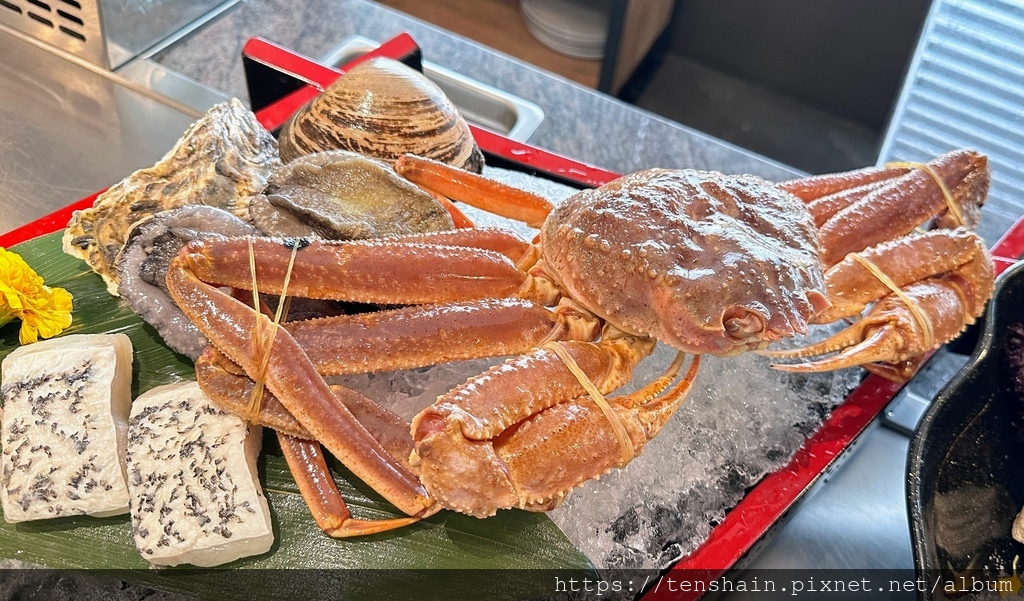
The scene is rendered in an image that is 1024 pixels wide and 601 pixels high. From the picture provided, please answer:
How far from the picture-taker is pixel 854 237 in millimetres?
1151

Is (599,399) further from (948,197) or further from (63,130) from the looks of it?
(63,130)

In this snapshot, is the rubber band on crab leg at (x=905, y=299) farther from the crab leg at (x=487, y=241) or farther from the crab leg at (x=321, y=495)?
the crab leg at (x=321, y=495)

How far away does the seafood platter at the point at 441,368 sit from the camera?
922mm

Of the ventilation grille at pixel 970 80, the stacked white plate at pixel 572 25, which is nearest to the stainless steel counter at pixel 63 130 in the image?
the stacked white plate at pixel 572 25

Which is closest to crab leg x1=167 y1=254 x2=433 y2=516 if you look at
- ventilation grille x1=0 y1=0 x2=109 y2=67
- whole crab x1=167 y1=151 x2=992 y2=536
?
whole crab x1=167 y1=151 x2=992 y2=536

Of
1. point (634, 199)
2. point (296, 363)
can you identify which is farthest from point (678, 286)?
point (296, 363)

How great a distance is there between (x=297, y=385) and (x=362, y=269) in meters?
0.18

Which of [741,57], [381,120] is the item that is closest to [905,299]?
[381,120]

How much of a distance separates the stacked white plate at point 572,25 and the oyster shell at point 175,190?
1.77 meters

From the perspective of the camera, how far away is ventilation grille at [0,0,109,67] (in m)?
1.67

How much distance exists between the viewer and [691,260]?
0.97 m

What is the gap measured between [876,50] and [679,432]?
6.47 feet

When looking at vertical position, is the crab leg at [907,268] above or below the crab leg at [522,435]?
above

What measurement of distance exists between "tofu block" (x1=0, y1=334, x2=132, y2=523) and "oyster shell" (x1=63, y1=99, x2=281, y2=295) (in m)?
0.20
